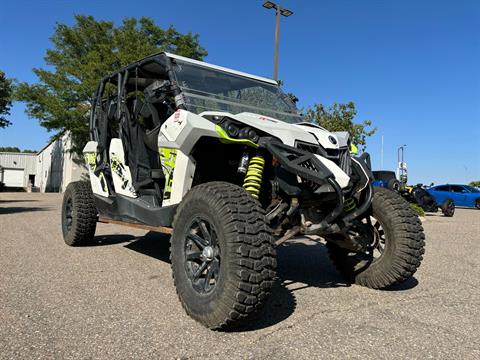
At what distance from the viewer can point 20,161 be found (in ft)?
216

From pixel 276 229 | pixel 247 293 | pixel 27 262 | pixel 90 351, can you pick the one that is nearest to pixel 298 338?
pixel 247 293

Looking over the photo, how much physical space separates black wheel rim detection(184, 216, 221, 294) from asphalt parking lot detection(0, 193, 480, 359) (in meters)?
0.30

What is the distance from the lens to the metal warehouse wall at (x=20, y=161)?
64.9m

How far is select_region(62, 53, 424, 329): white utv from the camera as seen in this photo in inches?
116

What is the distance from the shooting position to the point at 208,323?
295cm

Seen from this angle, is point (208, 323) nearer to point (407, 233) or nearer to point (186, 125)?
point (186, 125)

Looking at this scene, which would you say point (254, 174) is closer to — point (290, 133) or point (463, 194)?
point (290, 133)

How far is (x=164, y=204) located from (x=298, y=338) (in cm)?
193

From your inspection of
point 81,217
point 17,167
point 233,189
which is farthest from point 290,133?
point 17,167

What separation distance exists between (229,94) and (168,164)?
1.18m

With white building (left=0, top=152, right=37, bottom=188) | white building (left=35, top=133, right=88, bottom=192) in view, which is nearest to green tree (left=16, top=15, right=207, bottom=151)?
white building (left=35, top=133, right=88, bottom=192)

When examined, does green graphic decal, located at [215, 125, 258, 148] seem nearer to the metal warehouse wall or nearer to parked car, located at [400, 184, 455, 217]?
parked car, located at [400, 184, 455, 217]

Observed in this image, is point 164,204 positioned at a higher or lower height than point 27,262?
higher

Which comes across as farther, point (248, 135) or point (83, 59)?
point (83, 59)
